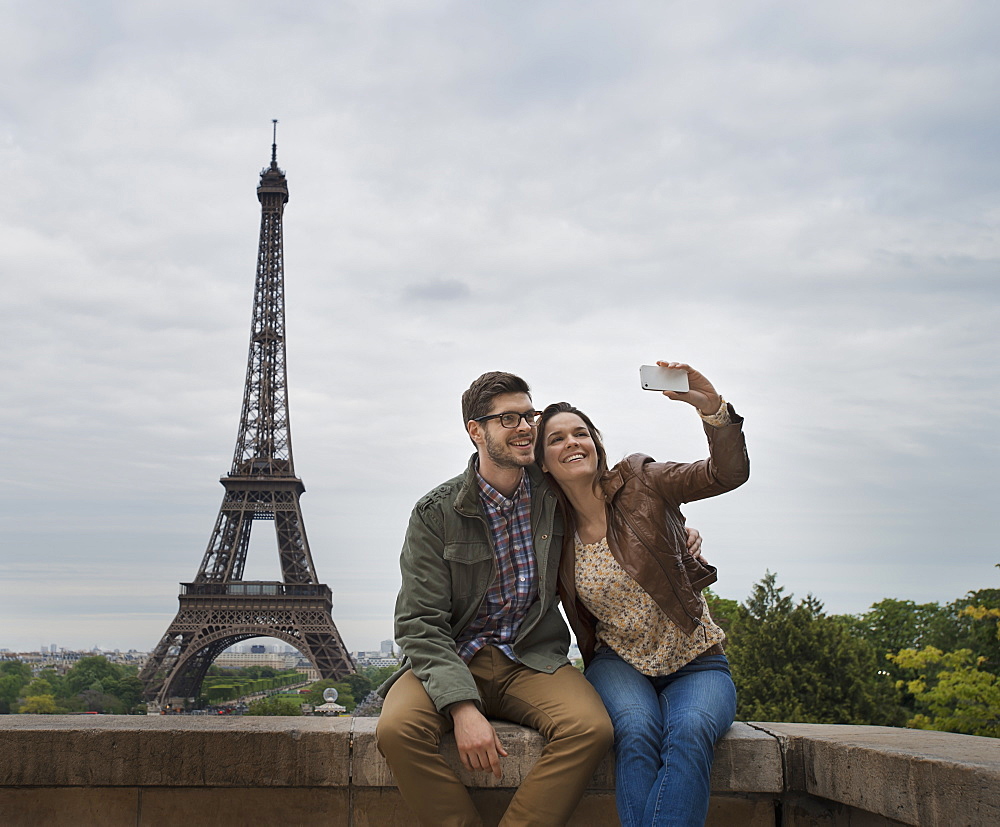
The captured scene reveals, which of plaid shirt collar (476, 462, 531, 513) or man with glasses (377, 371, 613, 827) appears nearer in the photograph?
man with glasses (377, 371, 613, 827)

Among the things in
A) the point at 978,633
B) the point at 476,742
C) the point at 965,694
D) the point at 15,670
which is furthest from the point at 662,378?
the point at 15,670

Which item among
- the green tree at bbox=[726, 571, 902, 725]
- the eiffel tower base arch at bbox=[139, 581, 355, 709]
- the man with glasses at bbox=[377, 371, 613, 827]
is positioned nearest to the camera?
the man with glasses at bbox=[377, 371, 613, 827]

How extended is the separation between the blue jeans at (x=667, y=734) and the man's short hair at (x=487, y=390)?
1136 millimetres

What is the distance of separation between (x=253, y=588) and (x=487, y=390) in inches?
1499

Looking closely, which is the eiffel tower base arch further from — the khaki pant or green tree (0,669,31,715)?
the khaki pant

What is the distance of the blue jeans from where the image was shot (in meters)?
3.03

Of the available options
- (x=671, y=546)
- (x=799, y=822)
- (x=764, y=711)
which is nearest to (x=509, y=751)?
(x=671, y=546)

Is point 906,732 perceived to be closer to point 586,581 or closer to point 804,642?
point 586,581

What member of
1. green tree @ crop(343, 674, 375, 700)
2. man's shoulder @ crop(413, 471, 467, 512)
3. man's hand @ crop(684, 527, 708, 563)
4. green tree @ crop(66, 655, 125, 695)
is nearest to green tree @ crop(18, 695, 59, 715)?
green tree @ crop(66, 655, 125, 695)

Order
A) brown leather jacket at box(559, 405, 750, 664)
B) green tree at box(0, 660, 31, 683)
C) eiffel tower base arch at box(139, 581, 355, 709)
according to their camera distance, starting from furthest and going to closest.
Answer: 1. green tree at box(0, 660, 31, 683)
2. eiffel tower base arch at box(139, 581, 355, 709)
3. brown leather jacket at box(559, 405, 750, 664)

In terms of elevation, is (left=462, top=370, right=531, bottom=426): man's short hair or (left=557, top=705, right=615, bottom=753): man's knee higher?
(left=462, top=370, right=531, bottom=426): man's short hair

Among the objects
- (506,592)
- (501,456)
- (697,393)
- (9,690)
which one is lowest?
(9,690)

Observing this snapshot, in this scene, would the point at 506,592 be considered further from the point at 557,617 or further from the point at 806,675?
the point at 806,675

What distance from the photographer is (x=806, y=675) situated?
926 inches
